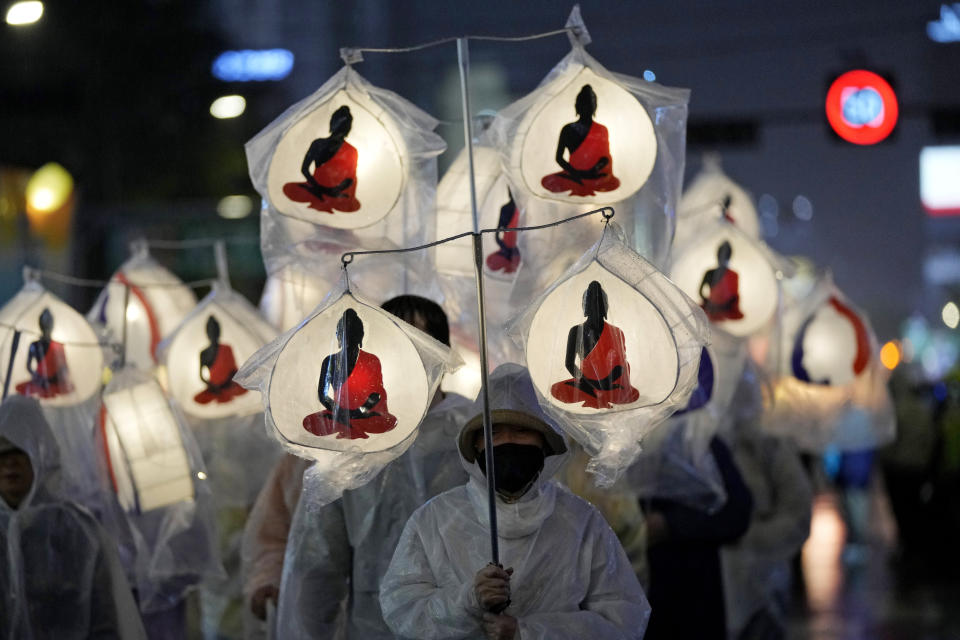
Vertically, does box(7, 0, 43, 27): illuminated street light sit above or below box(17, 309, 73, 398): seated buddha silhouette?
above

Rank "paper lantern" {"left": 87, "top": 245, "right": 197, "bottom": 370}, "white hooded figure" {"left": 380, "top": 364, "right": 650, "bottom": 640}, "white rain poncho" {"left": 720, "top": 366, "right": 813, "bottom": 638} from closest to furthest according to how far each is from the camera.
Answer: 1. "white hooded figure" {"left": 380, "top": 364, "right": 650, "bottom": 640}
2. "white rain poncho" {"left": 720, "top": 366, "right": 813, "bottom": 638}
3. "paper lantern" {"left": 87, "top": 245, "right": 197, "bottom": 370}

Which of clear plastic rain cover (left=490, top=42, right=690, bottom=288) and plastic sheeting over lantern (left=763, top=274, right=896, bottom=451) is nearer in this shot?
clear plastic rain cover (left=490, top=42, right=690, bottom=288)

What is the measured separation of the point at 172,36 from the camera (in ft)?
51.0

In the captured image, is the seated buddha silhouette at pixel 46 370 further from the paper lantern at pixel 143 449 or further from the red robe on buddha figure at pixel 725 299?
the red robe on buddha figure at pixel 725 299

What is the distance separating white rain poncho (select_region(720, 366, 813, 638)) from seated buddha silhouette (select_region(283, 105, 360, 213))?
2.62 meters

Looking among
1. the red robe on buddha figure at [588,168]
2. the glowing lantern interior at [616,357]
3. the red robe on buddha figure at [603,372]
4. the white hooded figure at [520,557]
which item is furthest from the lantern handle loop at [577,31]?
the white hooded figure at [520,557]

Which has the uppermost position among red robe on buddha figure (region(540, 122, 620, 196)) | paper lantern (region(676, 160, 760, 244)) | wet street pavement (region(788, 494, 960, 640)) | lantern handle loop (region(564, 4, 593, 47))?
lantern handle loop (region(564, 4, 593, 47))

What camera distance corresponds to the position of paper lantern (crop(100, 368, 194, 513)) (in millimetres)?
5535

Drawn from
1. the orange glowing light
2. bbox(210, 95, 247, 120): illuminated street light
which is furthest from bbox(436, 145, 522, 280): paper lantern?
the orange glowing light

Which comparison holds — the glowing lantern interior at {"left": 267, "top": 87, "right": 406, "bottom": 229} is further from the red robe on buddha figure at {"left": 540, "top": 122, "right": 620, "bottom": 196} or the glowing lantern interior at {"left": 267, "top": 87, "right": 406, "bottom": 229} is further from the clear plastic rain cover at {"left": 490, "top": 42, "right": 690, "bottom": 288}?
the red robe on buddha figure at {"left": 540, "top": 122, "right": 620, "bottom": 196}

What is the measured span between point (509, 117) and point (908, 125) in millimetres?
20310

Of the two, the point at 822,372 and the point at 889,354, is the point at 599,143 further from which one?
the point at 889,354

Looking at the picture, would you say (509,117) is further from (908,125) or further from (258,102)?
(908,125)

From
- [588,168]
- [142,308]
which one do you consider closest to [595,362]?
[588,168]
